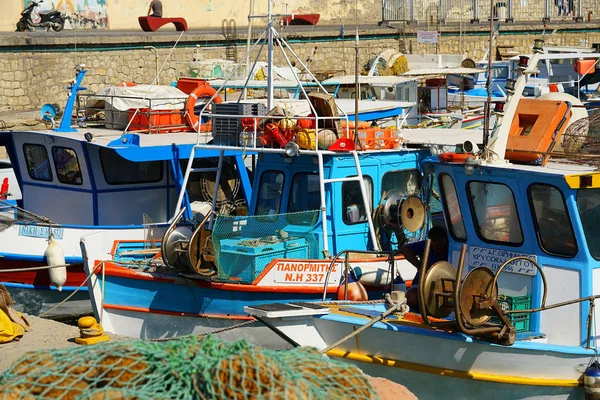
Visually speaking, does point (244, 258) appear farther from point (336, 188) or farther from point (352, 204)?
point (352, 204)

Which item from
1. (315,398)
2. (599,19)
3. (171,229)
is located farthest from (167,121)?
(599,19)

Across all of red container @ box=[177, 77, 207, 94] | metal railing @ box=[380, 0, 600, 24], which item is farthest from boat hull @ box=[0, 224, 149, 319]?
metal railing @ box=[380, 0, 600, 24]

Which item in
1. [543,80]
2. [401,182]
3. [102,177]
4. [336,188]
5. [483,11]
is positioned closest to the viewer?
[336,188]

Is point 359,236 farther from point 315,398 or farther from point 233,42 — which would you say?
point 233,42

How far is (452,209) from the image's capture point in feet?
28.4

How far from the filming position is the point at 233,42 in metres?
28.2

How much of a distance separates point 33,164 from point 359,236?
220 inches

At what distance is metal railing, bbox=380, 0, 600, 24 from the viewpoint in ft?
114

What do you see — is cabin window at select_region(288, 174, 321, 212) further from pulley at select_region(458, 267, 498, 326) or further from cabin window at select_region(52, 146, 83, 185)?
cabin window at select_region(52, 146, 83, 185)

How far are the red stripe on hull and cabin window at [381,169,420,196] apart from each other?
406cm

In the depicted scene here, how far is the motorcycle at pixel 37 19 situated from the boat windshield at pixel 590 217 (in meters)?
21.2

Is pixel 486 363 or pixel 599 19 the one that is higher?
pixel 599 19

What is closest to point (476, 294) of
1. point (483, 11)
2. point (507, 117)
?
point (507, 117)

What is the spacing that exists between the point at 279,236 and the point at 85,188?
14.3ft
